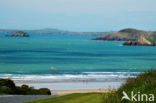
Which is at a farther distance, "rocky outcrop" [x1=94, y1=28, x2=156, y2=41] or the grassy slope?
"rocky outcrop" [x1=94, y1=28, x2=156, y2=41]

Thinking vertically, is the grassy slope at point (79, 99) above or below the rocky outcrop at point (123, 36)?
above

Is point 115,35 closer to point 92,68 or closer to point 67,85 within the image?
point 92,68

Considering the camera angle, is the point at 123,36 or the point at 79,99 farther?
the point at 123,36

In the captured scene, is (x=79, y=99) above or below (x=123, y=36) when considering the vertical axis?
above

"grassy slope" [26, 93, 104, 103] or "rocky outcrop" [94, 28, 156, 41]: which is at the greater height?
"grassy slope" [26, 93, 104, 103]

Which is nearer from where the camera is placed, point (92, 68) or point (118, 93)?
point (118, 93)

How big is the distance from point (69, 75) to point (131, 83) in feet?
101

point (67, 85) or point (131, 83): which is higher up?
point (131, 83)

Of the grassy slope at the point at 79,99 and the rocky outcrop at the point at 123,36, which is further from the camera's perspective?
the rocky outcrop at the point at 123,36

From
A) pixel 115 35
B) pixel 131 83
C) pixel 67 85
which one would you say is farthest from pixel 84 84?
pixel 115 35

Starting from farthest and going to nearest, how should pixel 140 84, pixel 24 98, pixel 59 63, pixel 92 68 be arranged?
pixel 59 63 < pixel 92 68 < pixel 24 98 < pixel 140 84

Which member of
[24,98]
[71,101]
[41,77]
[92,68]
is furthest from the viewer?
[92,68]

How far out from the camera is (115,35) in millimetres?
190625

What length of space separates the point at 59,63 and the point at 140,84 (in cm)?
4517
